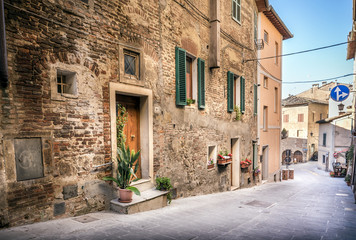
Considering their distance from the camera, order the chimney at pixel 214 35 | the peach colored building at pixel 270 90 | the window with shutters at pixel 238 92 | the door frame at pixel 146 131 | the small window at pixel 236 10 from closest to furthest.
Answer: the door frame at pixel 146 131 < the chimney at pixel 214 35 < the small window at pixel 236 10 < the window with shutters at pixel 238 92 < the peach colored building at pixel 270 90

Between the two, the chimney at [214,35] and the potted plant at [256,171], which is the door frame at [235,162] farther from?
the chimney at [214,35]

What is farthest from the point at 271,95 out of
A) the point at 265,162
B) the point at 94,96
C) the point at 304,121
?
the point at 304,121

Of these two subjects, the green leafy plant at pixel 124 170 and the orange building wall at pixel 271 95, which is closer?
the green leafy plant at pixel 124 170

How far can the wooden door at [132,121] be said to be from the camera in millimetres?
5363

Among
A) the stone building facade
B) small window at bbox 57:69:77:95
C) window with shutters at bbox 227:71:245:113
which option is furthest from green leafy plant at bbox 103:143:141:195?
window with shutters at bbox 227:71:245:113

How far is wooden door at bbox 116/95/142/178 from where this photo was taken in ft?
17.6

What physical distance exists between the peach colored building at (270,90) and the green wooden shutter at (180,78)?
24.0 feet

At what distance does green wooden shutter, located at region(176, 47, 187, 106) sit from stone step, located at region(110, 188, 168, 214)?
2.51m

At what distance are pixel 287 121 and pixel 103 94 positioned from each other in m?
36.0

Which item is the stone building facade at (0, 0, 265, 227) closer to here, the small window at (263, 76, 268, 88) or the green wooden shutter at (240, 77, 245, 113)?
the green wooden shutter at (240, 77, 245, 113)

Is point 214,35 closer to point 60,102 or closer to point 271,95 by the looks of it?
point 60,102

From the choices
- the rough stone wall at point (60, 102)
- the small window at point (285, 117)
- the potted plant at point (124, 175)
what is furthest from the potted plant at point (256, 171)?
the small window at point (285, 117)

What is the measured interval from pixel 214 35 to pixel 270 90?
7954 millimetres

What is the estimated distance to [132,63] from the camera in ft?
17.0
